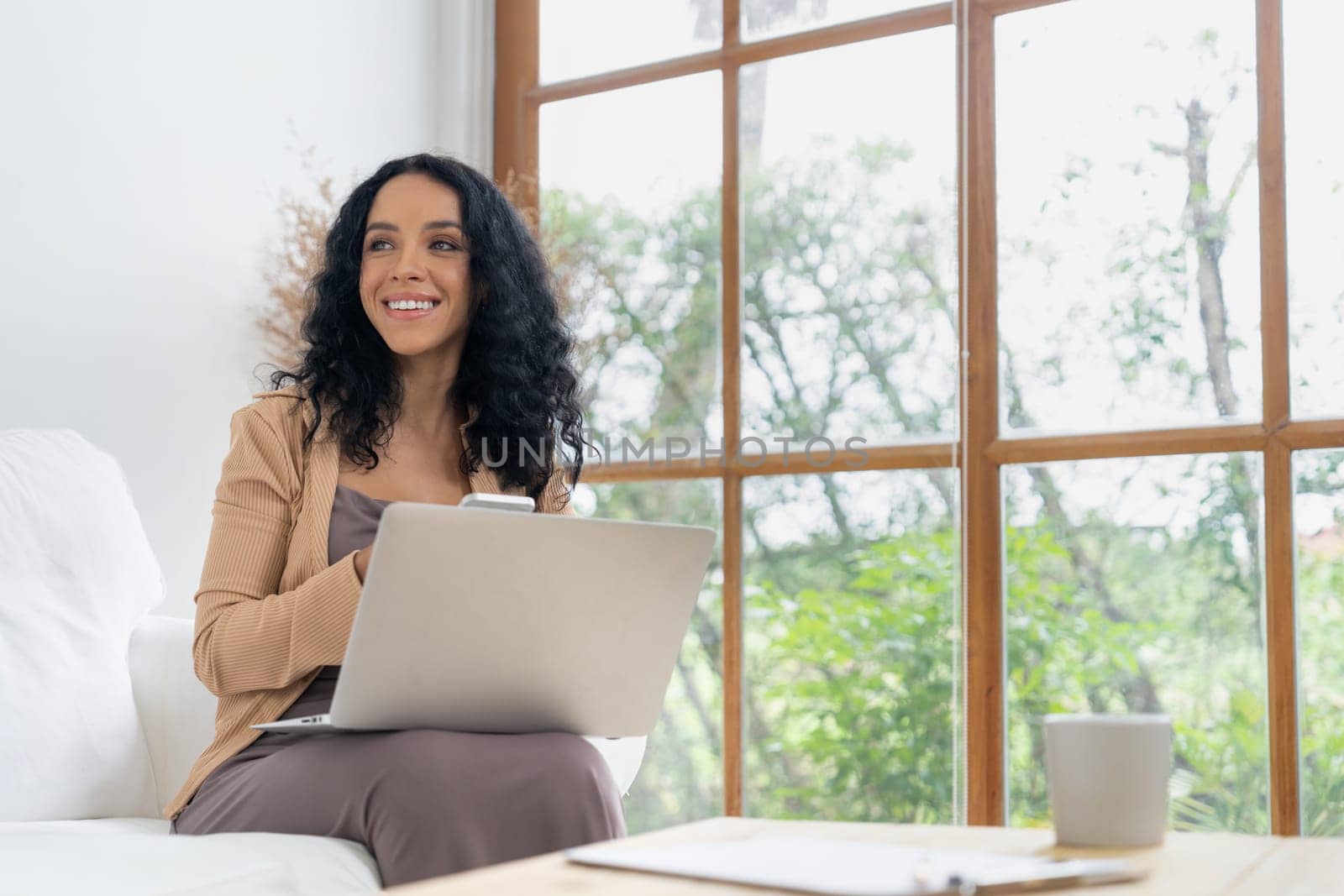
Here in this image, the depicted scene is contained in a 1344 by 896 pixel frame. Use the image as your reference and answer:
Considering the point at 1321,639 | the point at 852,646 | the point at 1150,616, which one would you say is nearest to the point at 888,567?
the point at 852,646

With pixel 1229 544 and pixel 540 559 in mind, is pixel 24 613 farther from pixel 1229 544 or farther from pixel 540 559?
pixel 1229 544

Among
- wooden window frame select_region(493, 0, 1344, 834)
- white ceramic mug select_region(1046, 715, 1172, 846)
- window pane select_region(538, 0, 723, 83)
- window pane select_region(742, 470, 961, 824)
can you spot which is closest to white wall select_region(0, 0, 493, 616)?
window pane select_region(538, 0, 723, 83)

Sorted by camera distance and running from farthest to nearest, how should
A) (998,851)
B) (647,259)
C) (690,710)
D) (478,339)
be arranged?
1. (647,259)
2. (690,710)
3. (478,339)
4. (998,851)

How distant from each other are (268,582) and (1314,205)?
170 cm

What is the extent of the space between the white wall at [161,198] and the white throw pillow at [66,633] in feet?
1.42

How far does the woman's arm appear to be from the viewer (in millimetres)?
→ 1522

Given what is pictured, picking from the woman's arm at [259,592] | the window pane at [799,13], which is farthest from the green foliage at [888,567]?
the woman's arm at [259,592]

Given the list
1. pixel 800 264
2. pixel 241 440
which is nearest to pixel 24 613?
pixel 241 440

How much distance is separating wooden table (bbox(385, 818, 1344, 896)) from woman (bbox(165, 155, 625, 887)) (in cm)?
41

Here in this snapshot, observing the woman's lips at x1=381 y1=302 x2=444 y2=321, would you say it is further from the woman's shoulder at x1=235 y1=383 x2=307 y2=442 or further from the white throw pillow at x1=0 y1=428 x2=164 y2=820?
the white throw pillow at x1=0 y1=428 x2=164 y2=820

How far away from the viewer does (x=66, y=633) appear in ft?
5.82

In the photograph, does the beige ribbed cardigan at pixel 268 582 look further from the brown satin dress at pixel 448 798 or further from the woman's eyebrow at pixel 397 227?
the woman's eyebrow at pixel 397 227

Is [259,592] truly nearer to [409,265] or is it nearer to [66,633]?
[66,633]

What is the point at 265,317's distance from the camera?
2713 millimetres
